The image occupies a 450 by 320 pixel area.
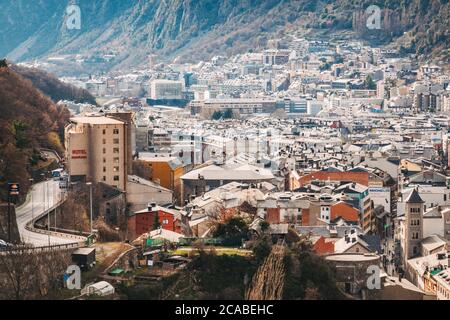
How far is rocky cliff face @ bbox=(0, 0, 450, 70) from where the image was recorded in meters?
89.8

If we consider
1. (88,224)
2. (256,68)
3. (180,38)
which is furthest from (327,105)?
(88,224)

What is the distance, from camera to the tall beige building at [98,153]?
2516cm

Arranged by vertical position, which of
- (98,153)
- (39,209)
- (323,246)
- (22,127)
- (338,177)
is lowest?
(338,177)

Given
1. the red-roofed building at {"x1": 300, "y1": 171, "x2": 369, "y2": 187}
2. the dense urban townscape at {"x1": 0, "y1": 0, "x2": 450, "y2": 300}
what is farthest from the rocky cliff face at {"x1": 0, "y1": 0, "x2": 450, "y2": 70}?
the red-roofed building at {"x1": 300, "y1": 171, "x2": 369, "y2": 187}

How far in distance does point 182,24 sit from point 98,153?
82.6 m

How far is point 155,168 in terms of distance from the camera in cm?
3048

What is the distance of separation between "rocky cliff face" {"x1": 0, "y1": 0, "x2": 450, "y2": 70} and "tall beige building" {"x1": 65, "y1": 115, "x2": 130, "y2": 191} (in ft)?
192

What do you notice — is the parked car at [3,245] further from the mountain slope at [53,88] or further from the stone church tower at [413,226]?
the mountain slope at [53,88]

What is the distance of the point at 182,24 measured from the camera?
353 feet

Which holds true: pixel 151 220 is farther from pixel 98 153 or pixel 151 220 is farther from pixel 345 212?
pixel 345 212

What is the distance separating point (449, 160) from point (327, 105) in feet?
106

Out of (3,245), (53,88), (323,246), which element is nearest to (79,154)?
(323,246)

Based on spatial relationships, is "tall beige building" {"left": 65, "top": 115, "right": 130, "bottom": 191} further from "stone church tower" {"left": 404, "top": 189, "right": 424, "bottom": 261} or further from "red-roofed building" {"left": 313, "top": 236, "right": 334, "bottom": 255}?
"stone church tower" {"left": 404, "top": 189, "right": 424, "bottom": 261}

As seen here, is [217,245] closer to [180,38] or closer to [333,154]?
[333,154]
